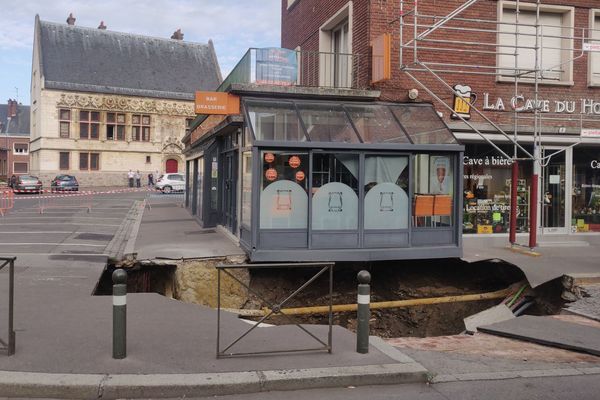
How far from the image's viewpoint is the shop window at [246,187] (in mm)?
11570

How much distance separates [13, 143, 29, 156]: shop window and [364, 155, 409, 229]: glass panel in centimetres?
7801

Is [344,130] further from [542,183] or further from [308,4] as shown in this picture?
[308,4]

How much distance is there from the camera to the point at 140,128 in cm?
5581

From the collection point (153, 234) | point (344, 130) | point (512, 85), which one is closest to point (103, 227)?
point (153, 234)

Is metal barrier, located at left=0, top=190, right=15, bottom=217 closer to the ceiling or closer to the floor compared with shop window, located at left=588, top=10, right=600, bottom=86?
closer to the floor

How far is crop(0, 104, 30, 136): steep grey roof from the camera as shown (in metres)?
79.2

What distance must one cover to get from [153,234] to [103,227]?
133 inches

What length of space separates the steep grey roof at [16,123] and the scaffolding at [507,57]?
3054 inches

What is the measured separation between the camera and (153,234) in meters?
15.3

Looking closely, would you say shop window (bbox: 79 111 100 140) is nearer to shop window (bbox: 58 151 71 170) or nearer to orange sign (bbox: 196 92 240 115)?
shop window (bbox: 58 151 71 170)

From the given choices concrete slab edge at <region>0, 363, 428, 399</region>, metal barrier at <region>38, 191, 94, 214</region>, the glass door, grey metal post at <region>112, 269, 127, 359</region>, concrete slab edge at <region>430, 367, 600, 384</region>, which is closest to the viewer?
concrete slab edge at <region>0, 363, 428, 399</region>

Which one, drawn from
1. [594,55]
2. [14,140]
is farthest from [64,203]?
[14,140]

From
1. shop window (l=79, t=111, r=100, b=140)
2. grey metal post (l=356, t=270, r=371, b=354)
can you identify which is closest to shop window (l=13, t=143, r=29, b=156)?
shop window (l=79, t=111, r=100, b=140)

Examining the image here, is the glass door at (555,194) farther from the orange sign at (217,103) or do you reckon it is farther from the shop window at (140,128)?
the shop window at (140,128)
